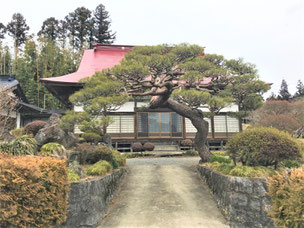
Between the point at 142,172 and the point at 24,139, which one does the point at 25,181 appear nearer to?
the point at 24,139

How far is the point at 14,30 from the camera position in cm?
3106

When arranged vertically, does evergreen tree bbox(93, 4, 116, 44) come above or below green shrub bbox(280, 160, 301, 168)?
above

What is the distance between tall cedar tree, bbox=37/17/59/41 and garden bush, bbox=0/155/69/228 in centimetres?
3180

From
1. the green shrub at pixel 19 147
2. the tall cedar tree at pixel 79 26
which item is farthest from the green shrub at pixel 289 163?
the tall cedar tree at pixel 79 26

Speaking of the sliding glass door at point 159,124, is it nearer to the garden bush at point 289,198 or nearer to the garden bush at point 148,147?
the garden bush at point 148,147

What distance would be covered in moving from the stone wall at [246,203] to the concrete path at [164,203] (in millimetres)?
281

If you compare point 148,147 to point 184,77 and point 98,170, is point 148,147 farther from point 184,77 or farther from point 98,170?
point 98,170

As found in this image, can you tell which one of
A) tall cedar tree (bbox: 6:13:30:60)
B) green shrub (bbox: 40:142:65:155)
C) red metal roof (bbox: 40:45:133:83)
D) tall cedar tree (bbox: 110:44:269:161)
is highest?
tall cedar tree (bbox: 6:13:30:60)

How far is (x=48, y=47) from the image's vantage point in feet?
80.9

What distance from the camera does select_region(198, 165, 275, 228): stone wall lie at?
4770 mm

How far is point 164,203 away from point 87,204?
1907 mm

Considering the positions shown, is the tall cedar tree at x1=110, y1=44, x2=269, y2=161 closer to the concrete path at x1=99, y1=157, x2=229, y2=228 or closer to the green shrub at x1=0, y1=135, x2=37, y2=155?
the concrete path at x1=99, y1=157, x2=229, y2=228

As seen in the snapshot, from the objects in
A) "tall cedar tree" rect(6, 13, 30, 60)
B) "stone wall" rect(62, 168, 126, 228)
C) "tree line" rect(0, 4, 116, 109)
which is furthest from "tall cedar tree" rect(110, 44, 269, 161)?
"tall cedar tree" rect(6, 13, 30, 60)

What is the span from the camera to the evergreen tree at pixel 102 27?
32000 mm
